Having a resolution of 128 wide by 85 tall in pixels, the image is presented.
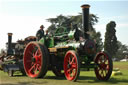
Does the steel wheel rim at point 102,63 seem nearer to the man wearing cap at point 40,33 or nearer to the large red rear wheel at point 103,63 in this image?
the large red rear wheel at point 103,63

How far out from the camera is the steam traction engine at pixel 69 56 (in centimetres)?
817

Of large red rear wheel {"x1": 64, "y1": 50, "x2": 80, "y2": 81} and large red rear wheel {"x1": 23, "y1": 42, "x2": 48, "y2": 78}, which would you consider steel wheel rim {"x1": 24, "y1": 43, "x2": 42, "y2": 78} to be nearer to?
large red rear wheel {"x1": 23, "y1": 42, "x2": 48, "y2": 78}

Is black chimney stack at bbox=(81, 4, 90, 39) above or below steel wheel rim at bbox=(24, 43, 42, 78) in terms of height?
above

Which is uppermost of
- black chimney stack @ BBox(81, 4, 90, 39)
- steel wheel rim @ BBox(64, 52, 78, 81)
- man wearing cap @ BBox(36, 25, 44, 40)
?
black chimney stack @ BBox(81, 4, 90, 39)

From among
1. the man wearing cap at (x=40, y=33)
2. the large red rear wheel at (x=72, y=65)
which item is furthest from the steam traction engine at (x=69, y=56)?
the man wearing cap at (x=40, y=33)

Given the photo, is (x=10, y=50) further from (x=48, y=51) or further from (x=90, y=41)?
(x=90, y=41)

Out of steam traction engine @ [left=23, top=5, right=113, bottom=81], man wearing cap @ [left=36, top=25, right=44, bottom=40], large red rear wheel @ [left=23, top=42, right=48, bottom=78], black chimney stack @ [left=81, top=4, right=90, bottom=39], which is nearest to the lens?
steam traction engine @ [left=23, top=5, right=113, bottom=81]

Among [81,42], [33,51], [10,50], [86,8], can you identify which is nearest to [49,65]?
[33,51]

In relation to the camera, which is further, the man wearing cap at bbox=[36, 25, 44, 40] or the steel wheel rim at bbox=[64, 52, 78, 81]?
the man wearing cap at bbox=[36, 25, 44, 40]

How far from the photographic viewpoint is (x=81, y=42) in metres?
8.59

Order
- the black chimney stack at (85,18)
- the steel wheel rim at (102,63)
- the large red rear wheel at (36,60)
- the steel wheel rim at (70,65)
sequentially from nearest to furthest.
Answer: the steel wheel rim at (70,65) < the steel wheel rim at (102,63) < the black chimney stack at (85,18) < the large red rear wheel at (36,60)

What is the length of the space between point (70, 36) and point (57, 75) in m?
2.63

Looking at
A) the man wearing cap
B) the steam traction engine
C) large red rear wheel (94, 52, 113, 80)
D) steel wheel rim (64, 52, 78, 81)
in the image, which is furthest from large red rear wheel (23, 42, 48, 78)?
large red rear wheel (94, 52, 113, 80)

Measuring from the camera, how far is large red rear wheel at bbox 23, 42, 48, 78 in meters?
9.09
